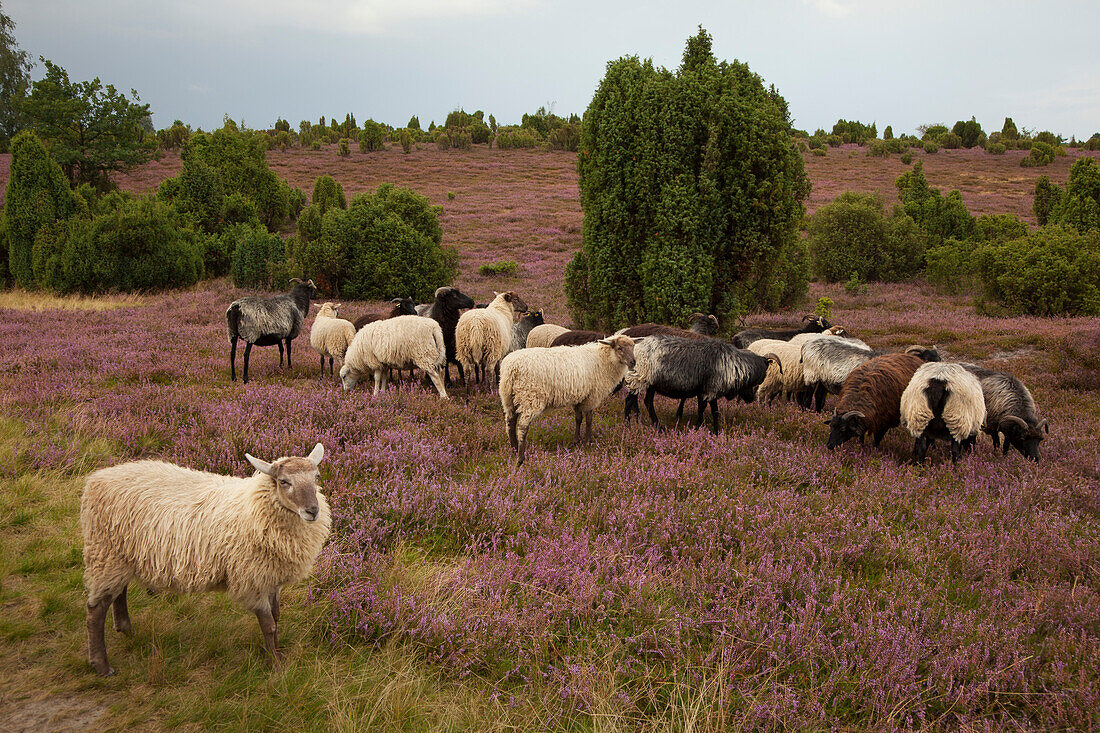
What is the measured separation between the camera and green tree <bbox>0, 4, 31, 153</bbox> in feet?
157

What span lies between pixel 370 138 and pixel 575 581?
6899 cm

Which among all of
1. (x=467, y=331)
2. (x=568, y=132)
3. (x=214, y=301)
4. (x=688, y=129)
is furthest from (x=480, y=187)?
(x=467, y=331)

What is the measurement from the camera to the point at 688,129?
13.5m

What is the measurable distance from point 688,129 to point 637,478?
1057 cm

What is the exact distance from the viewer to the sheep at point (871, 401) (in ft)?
23.7

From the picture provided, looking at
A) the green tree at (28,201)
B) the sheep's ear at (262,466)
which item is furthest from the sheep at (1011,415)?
the green tree at (28,201)

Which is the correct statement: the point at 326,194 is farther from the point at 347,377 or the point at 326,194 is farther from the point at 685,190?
the point at 347,377

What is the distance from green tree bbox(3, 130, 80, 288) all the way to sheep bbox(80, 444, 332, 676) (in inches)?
933

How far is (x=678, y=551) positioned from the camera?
4898mm

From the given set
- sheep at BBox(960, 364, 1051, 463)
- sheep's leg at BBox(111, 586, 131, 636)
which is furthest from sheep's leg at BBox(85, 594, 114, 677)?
sheep at BBox(960, 364, 1051, 463)

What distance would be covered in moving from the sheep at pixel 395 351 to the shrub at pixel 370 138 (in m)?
62.2

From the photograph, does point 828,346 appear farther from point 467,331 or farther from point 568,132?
point 568,132

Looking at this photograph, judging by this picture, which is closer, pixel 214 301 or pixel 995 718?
pixel 995 718

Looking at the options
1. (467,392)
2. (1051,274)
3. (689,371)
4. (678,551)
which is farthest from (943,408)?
(1051,274)
